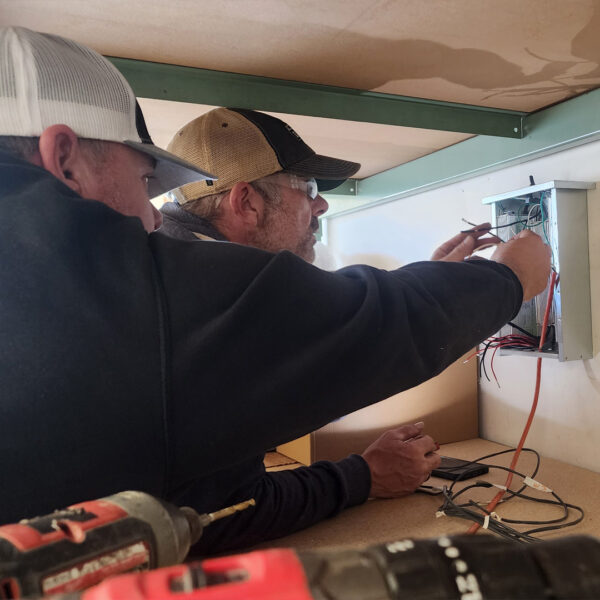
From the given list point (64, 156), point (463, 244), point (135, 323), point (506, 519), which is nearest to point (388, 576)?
point (135, 323)

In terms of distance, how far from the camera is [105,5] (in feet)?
2.66

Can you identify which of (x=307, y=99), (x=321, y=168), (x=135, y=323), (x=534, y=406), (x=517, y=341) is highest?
(x=307, y=99)

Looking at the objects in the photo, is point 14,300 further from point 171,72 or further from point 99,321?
point 171,72

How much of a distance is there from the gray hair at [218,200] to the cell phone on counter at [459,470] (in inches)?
27.7

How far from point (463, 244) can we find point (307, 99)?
44 cm

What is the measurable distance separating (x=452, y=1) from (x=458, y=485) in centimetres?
91

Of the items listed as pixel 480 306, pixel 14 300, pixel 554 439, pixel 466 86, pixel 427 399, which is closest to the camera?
pixel 14 300

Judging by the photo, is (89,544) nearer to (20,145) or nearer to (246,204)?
(20,145)

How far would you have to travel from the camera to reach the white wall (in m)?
1.24

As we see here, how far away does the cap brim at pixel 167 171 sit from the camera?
0.78 metres

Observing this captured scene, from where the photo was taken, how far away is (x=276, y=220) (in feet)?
4.25

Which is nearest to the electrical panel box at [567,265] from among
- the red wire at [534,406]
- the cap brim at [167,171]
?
the red wire at [534,406]

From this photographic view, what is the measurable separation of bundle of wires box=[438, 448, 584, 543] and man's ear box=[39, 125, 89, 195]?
82 cm

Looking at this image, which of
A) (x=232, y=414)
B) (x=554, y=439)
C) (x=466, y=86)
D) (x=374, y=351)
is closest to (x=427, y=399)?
(x=554, y=439)
